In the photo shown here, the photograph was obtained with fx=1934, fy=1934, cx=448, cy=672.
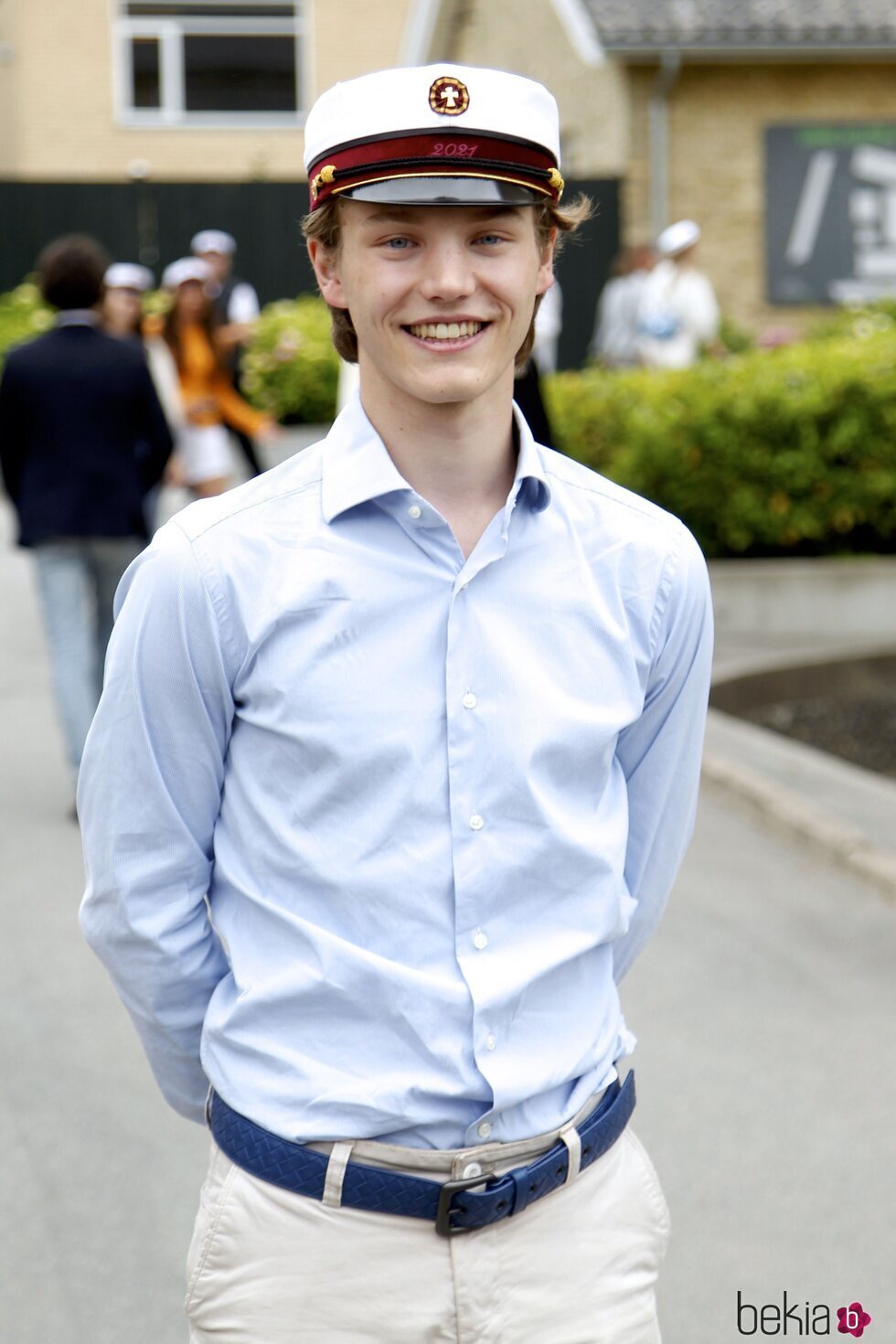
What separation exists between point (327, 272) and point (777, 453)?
9.76 m

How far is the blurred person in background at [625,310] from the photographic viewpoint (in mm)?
16781

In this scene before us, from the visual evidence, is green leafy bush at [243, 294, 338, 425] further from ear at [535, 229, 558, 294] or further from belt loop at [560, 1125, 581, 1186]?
belt loop at [560, 1125, 581, 1186]

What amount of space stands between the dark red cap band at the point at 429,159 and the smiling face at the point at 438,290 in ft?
0.12

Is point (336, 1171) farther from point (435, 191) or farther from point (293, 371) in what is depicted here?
point (293, 371)

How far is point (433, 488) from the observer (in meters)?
2.30

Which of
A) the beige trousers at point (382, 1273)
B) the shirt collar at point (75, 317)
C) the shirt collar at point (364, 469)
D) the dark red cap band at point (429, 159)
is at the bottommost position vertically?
the beige trousers at point (382, 1273)

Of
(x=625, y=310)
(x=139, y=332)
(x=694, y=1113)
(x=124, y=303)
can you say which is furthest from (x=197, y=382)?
(x=694, y=1113)

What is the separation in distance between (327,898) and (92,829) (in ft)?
1.11

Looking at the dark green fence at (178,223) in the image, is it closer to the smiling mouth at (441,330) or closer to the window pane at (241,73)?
the window pane at (241,73)

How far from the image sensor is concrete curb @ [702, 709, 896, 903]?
6.70 meters

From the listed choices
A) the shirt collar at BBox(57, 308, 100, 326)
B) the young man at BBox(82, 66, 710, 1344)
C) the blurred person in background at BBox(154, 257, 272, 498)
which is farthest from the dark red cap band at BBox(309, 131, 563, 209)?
the blurred person in background at BBox(154, 257, 272, 498)

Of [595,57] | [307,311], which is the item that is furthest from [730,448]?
[595,57]

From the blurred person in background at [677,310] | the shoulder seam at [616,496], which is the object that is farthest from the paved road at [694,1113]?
the blurred person in background at [677,310]

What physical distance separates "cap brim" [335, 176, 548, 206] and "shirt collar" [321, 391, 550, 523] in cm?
28
